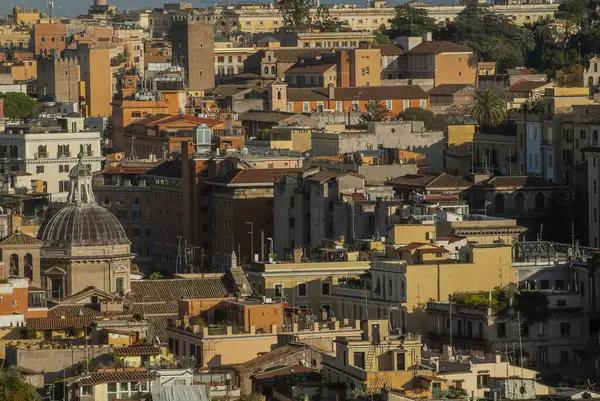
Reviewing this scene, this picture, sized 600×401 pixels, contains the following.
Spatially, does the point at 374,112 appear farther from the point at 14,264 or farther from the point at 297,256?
the point at 14,264

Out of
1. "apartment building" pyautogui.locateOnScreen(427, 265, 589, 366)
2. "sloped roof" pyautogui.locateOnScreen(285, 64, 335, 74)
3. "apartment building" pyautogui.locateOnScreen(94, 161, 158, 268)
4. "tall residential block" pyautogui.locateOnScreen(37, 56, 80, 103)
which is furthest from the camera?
"tall residential block" pyautogui.locateOnScreen(37, 56, 80, 103)

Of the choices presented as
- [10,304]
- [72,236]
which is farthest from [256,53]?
[10,304]

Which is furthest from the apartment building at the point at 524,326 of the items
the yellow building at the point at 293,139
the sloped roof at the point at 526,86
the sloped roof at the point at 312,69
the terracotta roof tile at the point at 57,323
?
the sloped roof at the point at 312,69

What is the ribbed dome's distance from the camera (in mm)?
79562

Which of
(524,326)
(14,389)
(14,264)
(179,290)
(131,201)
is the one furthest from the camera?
(131,201)

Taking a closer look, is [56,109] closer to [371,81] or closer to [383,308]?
[371,81]

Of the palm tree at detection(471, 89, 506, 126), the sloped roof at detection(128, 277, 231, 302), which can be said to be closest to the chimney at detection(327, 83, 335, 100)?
the palm tree at detection(471, 89, 506, 126)

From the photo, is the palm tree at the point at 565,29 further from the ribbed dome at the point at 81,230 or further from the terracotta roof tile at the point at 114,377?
the terracotta roof tile at the point at 114,377

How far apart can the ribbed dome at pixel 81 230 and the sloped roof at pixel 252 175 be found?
19.8m

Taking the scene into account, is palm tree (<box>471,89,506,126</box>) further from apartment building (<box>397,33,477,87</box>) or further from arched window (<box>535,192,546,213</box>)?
apartment building (<box>397,33,477,87</box>)

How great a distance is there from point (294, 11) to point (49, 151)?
80605 millimetres

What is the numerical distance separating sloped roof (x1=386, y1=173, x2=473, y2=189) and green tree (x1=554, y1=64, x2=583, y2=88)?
33.6 m

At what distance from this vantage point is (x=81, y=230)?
79.7 meters

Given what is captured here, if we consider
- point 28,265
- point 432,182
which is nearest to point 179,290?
point 28,265
